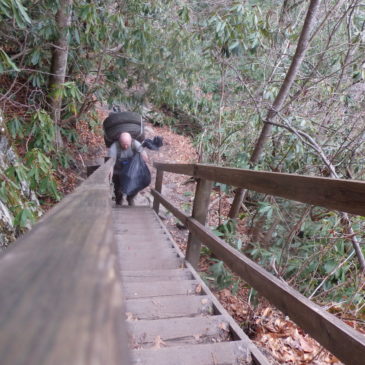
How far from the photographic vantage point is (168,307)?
7.54 feet

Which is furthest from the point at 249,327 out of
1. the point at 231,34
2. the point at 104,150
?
the point at 104,150

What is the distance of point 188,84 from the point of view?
7301 millimetres

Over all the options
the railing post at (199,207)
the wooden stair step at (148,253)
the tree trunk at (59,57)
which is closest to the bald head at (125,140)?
the tree trunk at (59,57)

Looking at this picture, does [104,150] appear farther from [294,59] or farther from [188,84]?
[294,59]

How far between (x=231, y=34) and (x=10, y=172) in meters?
3.27

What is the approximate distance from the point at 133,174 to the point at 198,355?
3759 mm

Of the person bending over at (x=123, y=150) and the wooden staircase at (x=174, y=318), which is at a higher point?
the person bending over at (x=123, y=150)

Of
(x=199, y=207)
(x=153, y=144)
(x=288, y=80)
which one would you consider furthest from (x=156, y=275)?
(x=288, y=80)

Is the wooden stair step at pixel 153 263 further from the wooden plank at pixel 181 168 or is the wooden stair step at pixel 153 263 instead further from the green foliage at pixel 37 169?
the green foliage at pixel 37 169

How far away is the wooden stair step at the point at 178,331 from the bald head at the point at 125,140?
3345 millimetres

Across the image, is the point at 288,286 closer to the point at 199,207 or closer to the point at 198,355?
the point at 198,355

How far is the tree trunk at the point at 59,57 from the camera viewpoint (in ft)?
15.4

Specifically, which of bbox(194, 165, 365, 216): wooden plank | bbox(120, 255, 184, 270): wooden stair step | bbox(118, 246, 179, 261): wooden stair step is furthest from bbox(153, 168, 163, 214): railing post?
bbox(194, 165, 365, 216): wooden plank

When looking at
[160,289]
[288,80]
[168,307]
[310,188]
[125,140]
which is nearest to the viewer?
[310,188]
